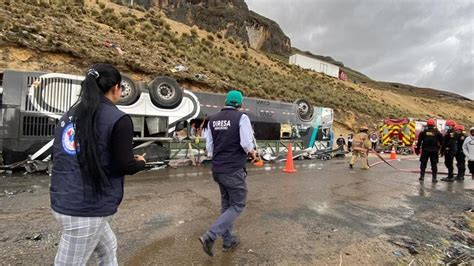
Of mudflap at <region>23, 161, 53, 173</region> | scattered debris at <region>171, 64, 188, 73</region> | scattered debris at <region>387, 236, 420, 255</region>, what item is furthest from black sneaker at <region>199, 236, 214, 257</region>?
scattered debris at <region>171, 64, 188, 73</region>

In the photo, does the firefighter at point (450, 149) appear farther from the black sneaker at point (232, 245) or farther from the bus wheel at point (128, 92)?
the bus wheel at point (128, 92)

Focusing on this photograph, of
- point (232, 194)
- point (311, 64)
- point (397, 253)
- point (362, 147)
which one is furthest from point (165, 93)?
point (311, 64)

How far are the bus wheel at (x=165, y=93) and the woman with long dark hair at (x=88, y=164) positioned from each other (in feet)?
29.0

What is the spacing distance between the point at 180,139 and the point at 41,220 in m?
6.56

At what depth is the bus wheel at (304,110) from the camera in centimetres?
1493

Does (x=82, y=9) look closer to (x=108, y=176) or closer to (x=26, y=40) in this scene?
(x=26, y=40)

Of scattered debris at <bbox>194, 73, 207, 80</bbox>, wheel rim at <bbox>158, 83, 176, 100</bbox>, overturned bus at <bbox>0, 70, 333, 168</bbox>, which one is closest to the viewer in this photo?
overturned bus at <bbox>0, 70, 333, 168</bbox>

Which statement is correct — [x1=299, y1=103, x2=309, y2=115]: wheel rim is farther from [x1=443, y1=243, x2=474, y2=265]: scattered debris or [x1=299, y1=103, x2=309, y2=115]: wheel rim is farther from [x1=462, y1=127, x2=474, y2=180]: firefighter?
[x1=443, y1=243, x2=474, y2=265]: scattered debris

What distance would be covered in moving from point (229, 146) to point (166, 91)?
7.85 metres

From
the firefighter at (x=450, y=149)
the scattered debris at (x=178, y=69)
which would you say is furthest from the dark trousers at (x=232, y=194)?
the scattered debris at (x=178, y=69)

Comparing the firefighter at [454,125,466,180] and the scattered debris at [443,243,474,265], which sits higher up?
the firefighter at [454,125,466,180]

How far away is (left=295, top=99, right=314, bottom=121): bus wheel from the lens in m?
14.9

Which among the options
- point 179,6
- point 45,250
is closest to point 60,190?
point 45,250

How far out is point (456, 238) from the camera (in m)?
4.72
